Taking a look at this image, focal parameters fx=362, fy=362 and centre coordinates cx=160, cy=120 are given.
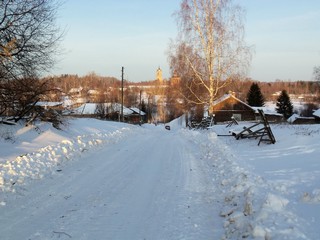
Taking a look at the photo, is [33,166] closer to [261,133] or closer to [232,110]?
[261,133]

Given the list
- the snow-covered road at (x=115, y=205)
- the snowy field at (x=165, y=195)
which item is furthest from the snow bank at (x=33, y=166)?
the snow-covered road at (x=115, y=205)

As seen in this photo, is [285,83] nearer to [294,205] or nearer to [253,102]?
[253,102]

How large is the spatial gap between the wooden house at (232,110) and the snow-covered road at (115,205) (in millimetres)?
45502

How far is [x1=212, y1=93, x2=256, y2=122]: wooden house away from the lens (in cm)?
5612

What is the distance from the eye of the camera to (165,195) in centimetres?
783

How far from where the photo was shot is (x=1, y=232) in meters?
5.61

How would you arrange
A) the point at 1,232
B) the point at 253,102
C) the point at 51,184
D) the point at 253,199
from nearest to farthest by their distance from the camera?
1. the point at 1,232
2. the point at 253,199
3. the point at 51,184
4. the point at 253,102

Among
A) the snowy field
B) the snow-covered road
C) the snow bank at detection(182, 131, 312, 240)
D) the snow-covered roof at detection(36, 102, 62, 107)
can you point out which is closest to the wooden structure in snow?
the snowy field

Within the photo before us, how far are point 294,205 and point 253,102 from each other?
73840mm

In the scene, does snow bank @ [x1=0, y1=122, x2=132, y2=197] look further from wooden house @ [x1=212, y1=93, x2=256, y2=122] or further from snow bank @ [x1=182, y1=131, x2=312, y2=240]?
wooden house @ [x1=212, y1=93, x2=256, y2=122]

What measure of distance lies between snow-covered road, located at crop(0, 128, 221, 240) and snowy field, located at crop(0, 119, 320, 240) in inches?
0.6

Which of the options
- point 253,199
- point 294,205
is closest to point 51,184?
point 253,199

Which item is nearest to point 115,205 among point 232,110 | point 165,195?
point 165,195

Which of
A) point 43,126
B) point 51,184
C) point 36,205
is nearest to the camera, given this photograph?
point 36,205
